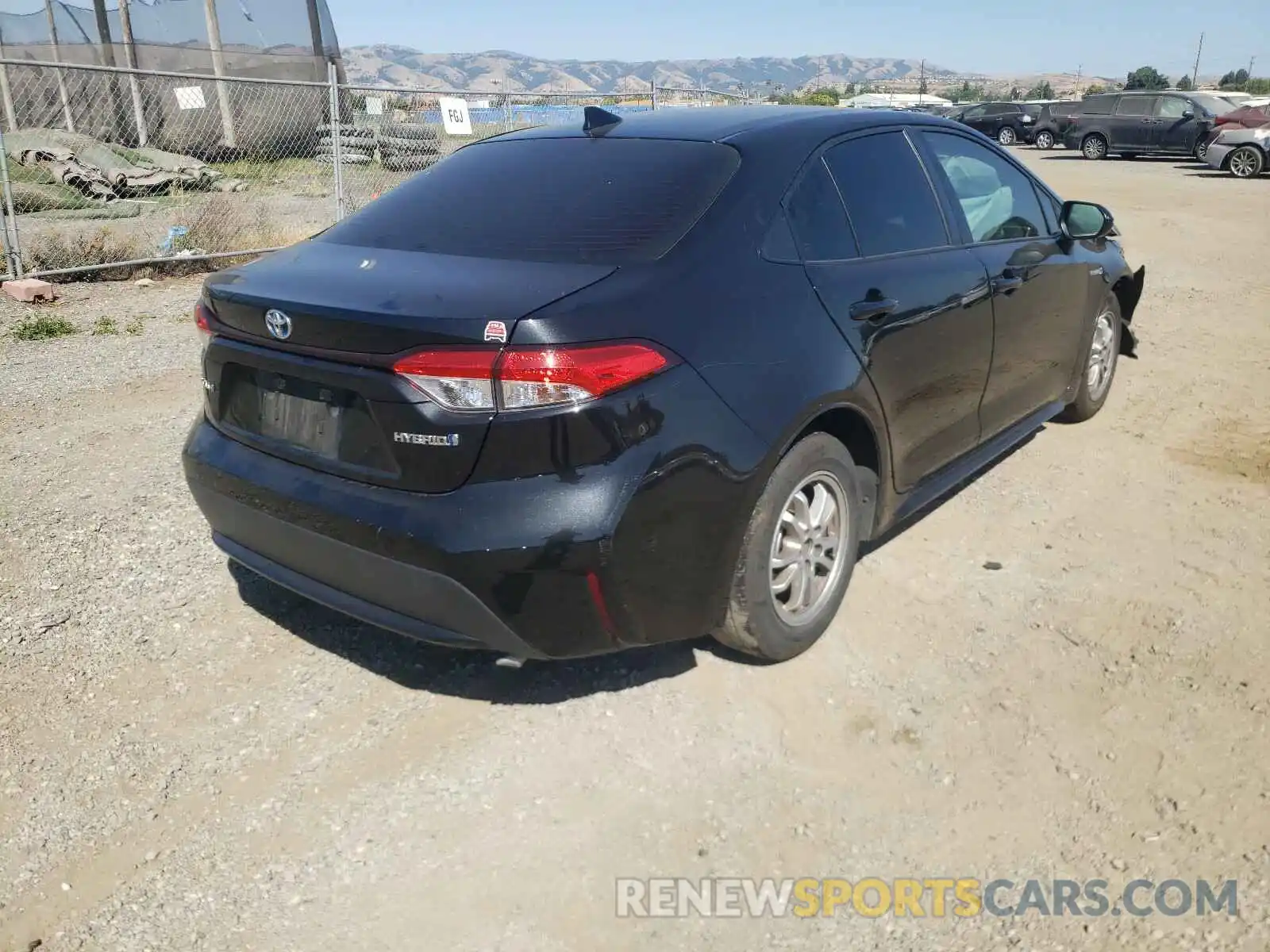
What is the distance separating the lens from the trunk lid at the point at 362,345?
2.56 metres

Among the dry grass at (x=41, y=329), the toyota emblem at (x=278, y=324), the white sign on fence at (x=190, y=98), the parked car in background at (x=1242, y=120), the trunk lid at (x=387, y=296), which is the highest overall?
the white sign on fence at (x=190, y=98)

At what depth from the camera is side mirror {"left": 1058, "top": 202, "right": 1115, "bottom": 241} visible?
492 cm

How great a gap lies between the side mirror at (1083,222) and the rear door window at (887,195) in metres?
1.34

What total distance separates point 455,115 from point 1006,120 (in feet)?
89.5

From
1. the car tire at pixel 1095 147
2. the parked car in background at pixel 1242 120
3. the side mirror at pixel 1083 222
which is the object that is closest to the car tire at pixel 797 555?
the side mirror at pixel 1083 222

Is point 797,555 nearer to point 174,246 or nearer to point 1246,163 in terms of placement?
point 174,246

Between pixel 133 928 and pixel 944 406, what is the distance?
10.1 feet

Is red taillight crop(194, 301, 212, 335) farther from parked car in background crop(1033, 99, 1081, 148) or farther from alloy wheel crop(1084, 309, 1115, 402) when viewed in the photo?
parked car in background crop(1033, 99, 1081, 148)

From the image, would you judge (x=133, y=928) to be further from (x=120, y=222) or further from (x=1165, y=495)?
(x=120, y=222)

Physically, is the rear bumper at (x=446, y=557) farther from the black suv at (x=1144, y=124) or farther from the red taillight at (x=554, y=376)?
the black suv at (x=1144, y=124)

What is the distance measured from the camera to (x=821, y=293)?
3.19 metres

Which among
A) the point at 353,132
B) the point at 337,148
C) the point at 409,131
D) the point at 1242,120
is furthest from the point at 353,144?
the point at 1242,120

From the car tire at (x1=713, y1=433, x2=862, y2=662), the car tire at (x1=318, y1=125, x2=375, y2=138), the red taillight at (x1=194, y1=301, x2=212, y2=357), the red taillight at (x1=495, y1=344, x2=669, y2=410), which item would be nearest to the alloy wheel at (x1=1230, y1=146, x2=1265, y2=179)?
the car tire at (x1=318, y1=125, x2=375, y2=138)

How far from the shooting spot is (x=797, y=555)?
10.7ft
